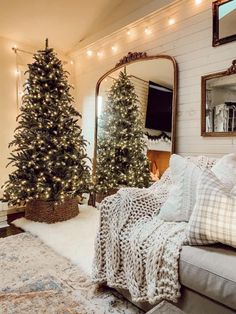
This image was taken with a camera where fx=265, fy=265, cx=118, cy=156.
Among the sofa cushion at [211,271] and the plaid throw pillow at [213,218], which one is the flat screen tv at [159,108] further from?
the sofa cushion at [211,271]

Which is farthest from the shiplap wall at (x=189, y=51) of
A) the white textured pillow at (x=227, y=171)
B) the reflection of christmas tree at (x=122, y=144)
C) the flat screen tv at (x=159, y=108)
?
the white textured pillow at (x=227, y=171)

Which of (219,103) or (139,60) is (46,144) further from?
(219,103)

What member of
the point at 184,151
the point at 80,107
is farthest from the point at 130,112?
the point at 80,107

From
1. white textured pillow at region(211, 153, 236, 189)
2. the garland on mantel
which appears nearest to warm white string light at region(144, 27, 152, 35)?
the garland on mantel

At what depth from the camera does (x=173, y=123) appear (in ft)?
10.5

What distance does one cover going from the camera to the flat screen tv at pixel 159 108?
3271 millimetres

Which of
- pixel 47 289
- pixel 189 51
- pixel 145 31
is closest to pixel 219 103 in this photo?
pixel 189 51

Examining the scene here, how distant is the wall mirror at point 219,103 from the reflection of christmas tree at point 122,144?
1.00 metres

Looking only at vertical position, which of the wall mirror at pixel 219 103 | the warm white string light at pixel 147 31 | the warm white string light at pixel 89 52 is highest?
the warm white string light at pixel 89 52

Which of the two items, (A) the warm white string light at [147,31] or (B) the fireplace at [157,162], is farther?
(A) the warm white string light at [147,31]

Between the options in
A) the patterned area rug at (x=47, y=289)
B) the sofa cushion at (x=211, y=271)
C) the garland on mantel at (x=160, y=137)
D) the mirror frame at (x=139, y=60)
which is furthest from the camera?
the garland on mantel at (x=160, y=137)

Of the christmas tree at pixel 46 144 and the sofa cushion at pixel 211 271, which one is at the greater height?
the christmas tree at pixel 46 144

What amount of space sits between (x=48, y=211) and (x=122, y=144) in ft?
4.41

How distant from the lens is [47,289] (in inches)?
75.9
